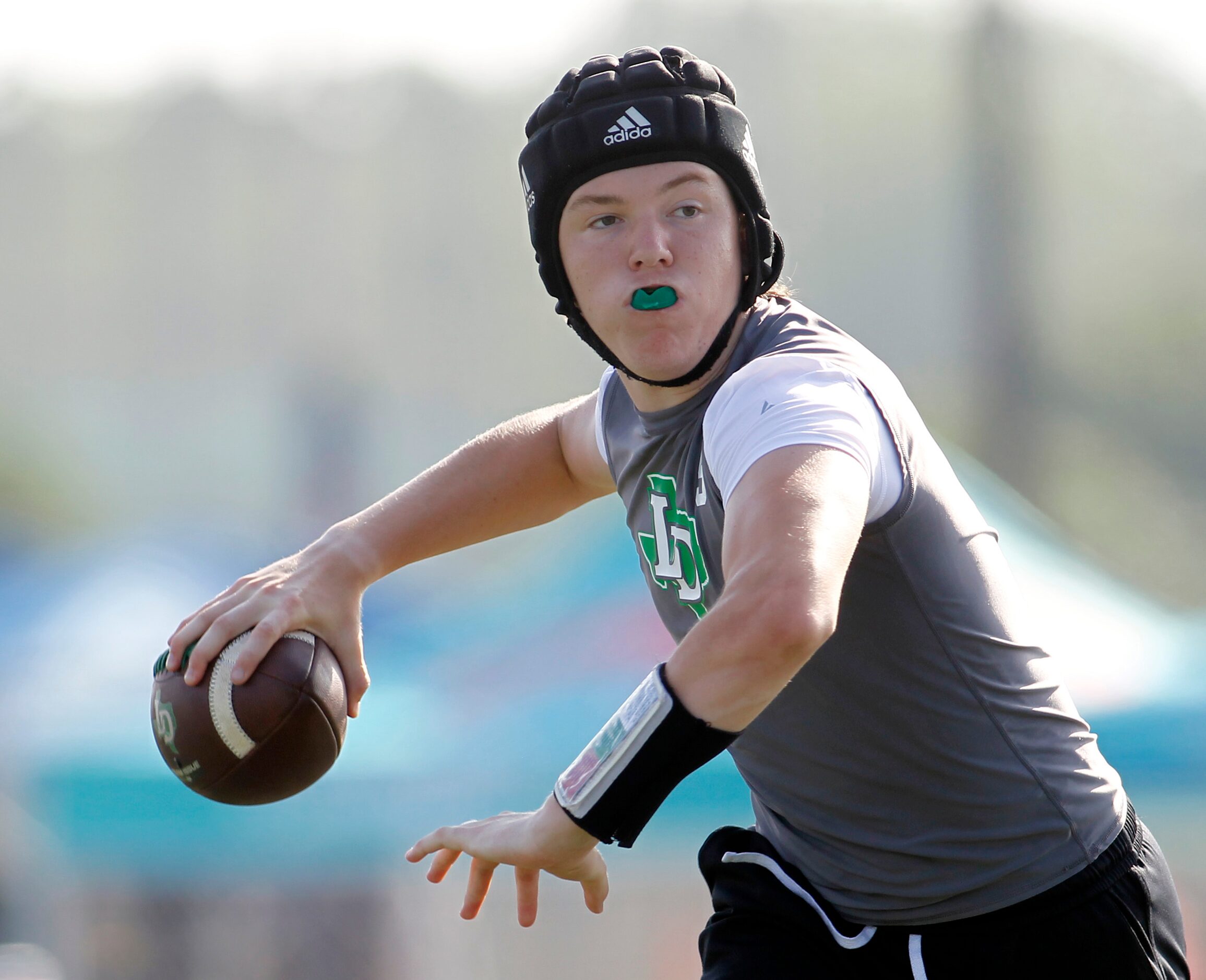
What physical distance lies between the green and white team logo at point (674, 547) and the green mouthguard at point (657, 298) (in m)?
0.33

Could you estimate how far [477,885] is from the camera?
7.10 feet

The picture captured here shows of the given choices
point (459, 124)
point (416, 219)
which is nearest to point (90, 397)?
point (416, 219)

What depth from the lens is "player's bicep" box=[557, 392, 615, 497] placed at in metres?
3.04

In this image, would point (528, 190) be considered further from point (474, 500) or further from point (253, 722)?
point (253, 722)

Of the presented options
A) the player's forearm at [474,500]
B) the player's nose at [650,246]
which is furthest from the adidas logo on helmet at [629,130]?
the player's forearm at [474,500]

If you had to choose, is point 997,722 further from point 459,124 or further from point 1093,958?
point 459,124

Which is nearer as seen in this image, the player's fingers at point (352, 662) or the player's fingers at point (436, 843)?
the player's fingers at point (436, 843)

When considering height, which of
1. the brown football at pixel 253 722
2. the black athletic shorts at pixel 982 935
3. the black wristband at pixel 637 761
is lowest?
the black athletic shorts at pixel 982 935

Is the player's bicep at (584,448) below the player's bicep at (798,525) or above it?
above

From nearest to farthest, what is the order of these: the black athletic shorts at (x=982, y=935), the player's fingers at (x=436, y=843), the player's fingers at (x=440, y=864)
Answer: the player's fingers at (x=436, y=843) → the player's fingers at (x=440, y=864) → the black athletic shorts at (x=982, y=935)

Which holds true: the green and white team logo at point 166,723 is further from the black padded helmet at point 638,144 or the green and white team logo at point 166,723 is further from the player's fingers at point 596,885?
the black padded helmet at point 638,144

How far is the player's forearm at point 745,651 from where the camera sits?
1.67 m

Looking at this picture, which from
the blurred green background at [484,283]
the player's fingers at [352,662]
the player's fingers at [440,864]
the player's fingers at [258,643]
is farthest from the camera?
the blurred green background at [484,283]

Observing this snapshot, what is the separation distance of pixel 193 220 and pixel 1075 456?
889 centimetres
